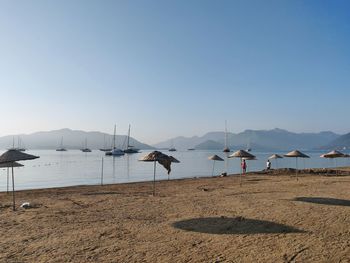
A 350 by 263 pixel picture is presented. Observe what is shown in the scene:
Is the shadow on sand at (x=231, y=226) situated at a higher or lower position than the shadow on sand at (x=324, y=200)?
lower

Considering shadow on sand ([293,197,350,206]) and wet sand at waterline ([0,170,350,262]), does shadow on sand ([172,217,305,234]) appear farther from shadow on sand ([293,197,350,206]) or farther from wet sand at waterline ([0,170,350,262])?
shadow on sand ([293,197,350,206])

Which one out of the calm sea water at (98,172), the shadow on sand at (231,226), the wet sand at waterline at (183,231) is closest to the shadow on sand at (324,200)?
the wet sand at waterline at (183,231)

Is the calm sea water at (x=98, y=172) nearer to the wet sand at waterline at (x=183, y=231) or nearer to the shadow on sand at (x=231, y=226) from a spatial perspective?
the wet sand at waterline at (x=183, y=231)

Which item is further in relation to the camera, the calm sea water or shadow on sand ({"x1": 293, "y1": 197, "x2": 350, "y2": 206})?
the calm sea water

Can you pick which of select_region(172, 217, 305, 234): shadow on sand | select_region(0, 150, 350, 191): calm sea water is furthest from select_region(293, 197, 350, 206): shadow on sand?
select_region(0, 150, 350, 191): calm sea water

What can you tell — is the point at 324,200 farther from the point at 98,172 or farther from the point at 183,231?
the point at 98,172

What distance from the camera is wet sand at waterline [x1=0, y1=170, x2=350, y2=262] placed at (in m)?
7.67

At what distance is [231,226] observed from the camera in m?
9.94

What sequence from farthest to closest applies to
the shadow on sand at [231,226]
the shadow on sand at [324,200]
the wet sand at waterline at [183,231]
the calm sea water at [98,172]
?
the calm sea water at [98,172]
the shadow on sand at [324,200]
the shadow on sand at [231,226]
the wet sand at waterline at [183,231]

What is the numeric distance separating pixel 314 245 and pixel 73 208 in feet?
31.2

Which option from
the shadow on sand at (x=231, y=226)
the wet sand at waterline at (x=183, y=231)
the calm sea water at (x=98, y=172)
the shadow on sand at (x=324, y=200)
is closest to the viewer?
the wet sand at waterline at (x=183, y=231)

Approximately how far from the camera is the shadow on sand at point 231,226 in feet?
30.8

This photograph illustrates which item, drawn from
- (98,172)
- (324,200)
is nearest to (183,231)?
(324,200)

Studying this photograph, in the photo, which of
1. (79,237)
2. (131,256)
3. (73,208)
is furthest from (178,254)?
(73,208)
